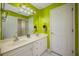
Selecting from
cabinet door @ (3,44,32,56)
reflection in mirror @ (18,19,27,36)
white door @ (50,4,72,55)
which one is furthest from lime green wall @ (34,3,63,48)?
cabinet door @ (3,44,32,56)

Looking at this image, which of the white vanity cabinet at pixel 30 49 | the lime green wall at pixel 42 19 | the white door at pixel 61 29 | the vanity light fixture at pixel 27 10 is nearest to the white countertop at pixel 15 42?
the white vanity cabinet at pixel 30 49

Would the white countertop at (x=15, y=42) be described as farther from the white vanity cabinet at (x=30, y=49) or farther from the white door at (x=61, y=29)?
the white door at (x=61, y=29)

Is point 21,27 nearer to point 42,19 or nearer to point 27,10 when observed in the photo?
point 27,10

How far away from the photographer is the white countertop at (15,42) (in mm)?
1116

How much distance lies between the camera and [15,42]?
1.42 m

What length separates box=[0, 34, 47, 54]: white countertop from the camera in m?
1.12

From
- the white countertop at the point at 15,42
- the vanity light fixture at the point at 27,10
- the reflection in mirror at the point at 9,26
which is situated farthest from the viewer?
the vanity light fixture at the point at 27,10

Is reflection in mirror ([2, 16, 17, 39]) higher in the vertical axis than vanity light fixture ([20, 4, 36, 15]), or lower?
lower

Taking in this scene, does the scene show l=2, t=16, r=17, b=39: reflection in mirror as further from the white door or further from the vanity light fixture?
the white door

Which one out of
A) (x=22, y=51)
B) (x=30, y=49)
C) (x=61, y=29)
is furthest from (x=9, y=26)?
(x=61, y=29)

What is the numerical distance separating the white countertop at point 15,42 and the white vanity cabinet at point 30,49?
0.17 feet

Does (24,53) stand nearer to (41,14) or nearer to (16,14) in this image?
(16,14)

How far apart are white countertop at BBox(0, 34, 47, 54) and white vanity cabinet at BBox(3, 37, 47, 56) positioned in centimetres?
5

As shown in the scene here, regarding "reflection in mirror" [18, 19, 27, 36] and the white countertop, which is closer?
the white countertop
